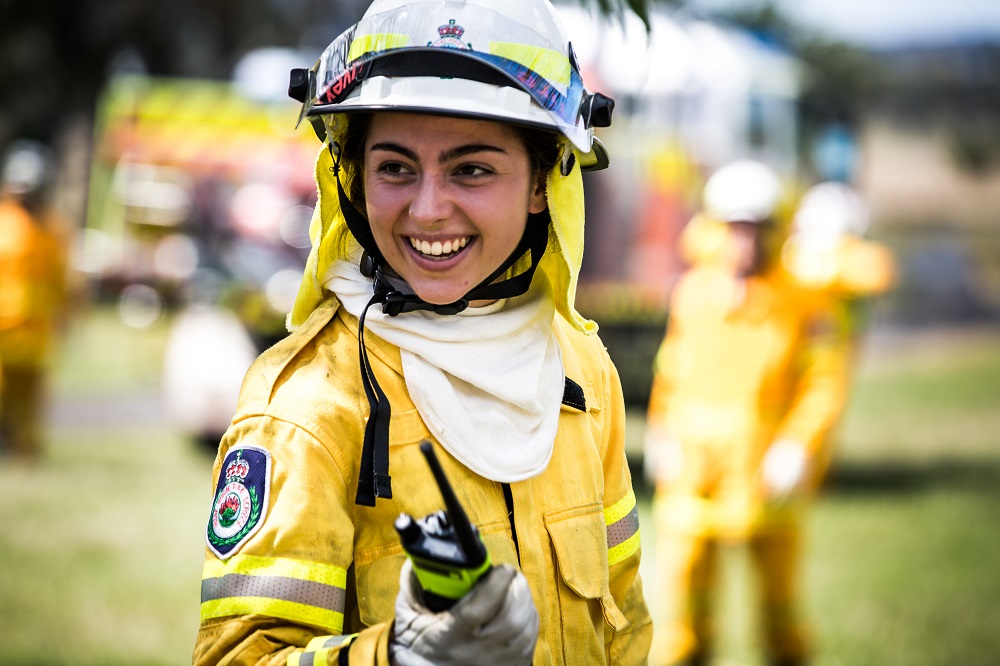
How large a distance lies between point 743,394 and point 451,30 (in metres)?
3.59

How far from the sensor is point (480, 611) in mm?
1496

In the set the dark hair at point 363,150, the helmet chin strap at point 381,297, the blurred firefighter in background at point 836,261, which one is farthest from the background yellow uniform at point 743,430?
the dark hair at point 363,150

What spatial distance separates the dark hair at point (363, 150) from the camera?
1.96 m

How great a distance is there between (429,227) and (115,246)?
1614cm

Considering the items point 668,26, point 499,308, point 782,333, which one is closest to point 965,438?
point 668,26

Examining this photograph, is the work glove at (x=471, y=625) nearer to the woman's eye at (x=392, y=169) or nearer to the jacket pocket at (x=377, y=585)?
the jacket pocket at (x=377, y=585)

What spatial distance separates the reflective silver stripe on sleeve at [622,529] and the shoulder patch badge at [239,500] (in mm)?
790

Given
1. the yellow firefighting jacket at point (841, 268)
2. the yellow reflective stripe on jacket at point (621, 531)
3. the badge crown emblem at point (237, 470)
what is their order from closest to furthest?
the badge crown emblem at point (237, 470) < the yellow reflective stripe on jacket at point (621, 531) < the yellow firefighting jacket at point (841, 268)

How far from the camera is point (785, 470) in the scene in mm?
4941

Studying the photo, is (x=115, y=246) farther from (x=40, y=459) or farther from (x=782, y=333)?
(x=782, y=333)

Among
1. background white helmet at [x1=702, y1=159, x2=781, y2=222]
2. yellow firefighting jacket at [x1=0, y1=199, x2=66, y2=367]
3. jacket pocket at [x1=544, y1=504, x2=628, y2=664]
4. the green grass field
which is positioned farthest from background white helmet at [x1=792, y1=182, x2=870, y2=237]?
yellow firefighting jacket at [x1=0, y1=199, x2=66, y2=367]

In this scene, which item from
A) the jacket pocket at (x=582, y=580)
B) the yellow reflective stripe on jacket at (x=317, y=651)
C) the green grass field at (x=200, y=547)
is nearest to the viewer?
the yellow reflective stripe on jacket at (x=317, y=651)

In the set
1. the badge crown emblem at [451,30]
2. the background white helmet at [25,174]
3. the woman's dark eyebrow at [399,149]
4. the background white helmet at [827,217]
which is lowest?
the woman's dark eyebrow at [399,149]

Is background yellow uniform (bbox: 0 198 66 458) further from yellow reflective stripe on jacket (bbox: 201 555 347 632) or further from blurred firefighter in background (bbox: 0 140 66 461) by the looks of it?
yellow reflective stripe on jacket (bbox: 201 555 347 632)
